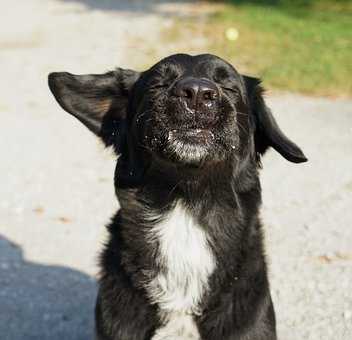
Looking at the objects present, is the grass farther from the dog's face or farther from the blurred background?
the dog's face

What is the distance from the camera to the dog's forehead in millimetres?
3639

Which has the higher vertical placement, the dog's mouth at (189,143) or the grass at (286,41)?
the dog's mouth at (189,143)

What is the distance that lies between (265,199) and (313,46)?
22.9ft

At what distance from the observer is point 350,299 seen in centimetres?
500

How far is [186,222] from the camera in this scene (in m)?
3.73

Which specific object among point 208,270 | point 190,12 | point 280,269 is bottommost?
point 190,12

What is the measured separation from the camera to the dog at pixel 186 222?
11.5 ft

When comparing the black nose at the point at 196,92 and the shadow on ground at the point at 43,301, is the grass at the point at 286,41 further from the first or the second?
the black nose at the point at 196,92

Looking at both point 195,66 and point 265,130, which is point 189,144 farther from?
point 265,130

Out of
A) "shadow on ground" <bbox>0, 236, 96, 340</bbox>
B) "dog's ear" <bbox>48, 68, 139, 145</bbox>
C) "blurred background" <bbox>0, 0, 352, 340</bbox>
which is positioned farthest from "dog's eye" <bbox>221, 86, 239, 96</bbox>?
"shadow on ground" <bbox>0, 236, 96, 340</bbox>

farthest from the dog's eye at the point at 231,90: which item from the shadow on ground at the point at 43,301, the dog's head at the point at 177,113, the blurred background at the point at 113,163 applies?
the shadow on ground at the point at 43,301

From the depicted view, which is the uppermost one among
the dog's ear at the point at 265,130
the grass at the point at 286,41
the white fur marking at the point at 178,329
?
the dog's ear at the point at 265,130

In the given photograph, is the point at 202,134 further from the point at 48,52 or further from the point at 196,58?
the point at 48,52

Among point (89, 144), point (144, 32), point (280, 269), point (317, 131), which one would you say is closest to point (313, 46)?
point (144, 32)
